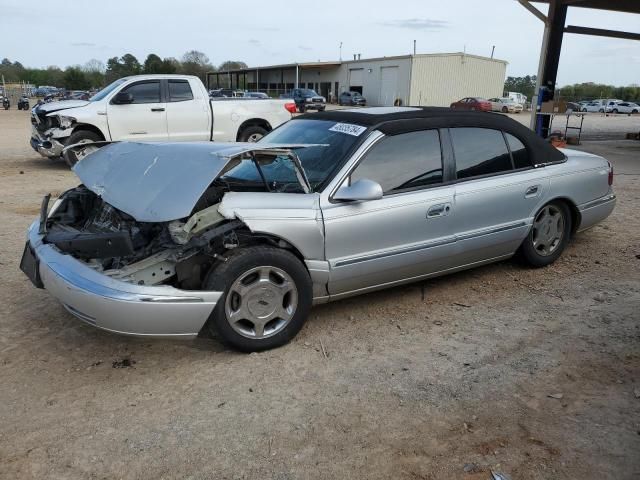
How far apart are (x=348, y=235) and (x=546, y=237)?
7.86 feet

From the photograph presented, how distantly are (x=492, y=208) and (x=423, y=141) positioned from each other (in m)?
0.84

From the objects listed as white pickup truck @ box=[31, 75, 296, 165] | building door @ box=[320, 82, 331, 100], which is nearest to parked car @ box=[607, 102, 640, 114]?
building door @ box=[320, 82, 331, 100]

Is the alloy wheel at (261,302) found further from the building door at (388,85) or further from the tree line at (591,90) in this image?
the tree line at (591,90)

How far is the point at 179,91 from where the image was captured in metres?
11.0

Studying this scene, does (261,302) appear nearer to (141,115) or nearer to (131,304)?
(131,304)

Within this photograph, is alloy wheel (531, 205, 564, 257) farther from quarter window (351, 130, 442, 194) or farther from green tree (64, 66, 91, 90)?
green tree (64, 66, 91, 90)

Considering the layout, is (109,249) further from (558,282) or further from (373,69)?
(373,69)

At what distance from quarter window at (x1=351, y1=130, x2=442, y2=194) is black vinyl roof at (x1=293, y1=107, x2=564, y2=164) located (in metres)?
0.08

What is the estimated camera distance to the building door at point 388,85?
166 ft

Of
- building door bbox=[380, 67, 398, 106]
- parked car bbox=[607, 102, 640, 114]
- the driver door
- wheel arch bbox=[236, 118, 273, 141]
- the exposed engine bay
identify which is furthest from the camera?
building door bbox=[380, 67, 398, 106]

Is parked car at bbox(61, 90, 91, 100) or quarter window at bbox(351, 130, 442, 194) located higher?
quarter window at bbox(351, 130, 442, 194)

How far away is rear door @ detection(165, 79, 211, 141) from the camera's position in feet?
35.7

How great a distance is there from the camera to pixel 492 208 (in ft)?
14.8

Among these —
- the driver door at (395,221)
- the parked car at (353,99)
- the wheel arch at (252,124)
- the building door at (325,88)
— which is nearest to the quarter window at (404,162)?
the driver door at (395,221)
